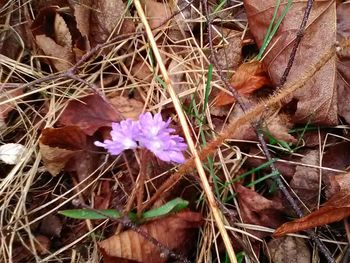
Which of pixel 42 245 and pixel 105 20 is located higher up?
pixel 105 20

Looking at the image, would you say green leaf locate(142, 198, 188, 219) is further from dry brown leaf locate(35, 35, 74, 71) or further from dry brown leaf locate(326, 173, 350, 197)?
dry brown leaf locate(35, 35, 74, 71)

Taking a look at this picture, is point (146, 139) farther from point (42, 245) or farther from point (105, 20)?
point (105, 20)

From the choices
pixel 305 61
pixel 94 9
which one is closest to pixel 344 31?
pixel 305 61

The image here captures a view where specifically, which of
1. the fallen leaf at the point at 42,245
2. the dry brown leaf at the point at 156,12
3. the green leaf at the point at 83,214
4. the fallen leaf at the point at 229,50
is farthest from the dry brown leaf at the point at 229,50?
the fallen leaf at the point at 42,245

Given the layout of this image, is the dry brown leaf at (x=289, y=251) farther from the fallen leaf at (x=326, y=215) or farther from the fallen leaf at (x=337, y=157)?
the fallen leaf at (x=337, y=157)

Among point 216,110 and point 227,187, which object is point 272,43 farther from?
point 227,187

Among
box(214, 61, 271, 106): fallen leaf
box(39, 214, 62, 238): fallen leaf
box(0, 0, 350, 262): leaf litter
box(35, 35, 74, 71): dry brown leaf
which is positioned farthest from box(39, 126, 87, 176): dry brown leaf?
box(214, 61, 271, 106): fallen leaf

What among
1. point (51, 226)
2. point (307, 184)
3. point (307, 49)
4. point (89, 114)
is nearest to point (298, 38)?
point (307, 49)
